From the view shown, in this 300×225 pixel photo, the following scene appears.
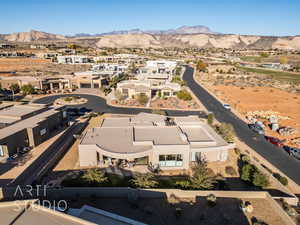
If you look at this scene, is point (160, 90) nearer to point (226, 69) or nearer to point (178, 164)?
point (178, 164)

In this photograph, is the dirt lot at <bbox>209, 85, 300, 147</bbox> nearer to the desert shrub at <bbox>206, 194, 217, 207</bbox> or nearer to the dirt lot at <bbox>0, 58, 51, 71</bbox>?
the desert shrub at <bbox>206, 194, 217, 207</bbox>

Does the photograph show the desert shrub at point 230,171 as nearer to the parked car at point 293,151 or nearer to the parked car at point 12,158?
the parked car at point 293,151

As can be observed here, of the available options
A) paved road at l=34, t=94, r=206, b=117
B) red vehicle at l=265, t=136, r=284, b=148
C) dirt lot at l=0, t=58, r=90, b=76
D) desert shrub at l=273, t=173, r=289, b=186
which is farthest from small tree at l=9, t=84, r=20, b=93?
desert shrub at l=273, t=173, r=289, b=186

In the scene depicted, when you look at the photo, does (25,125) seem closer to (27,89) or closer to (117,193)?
(117,193)

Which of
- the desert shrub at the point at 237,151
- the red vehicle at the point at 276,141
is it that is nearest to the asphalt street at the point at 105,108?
the red vehicle at the point at 276,141

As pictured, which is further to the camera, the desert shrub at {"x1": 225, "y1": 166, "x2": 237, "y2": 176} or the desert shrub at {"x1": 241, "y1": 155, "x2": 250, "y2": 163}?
the desert shrub at {"x1": 241, "y1": 155, "x2": 250, "y2": 163}

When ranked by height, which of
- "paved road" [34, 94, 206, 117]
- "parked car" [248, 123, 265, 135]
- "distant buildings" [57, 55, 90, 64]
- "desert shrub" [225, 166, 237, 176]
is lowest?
"desert shrub" [225, 166, 237, 176]

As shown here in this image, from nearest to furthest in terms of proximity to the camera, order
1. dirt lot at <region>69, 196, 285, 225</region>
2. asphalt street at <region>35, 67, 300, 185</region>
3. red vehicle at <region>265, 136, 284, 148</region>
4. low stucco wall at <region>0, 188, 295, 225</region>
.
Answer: dirt lot at <region>69, 196, 285, 225</region> < low stucco wall at <region>0, 188, 295, 225</region> < asphalt street at <region>35, 67, 300, 185</region> < red vehicle at <region>265, 136, 284, 148</region>

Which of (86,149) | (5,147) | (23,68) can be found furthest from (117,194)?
(23,68)
